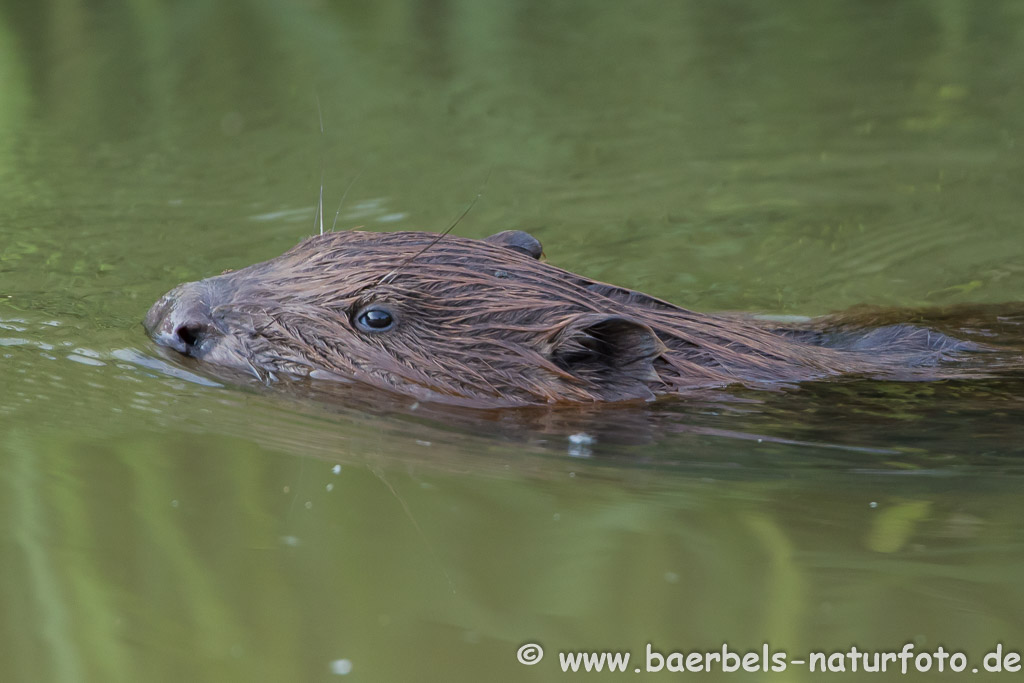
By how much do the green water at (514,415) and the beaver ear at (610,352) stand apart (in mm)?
106

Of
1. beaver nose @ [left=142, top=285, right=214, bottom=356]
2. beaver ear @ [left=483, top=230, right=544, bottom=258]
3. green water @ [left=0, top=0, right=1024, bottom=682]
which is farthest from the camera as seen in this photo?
beaver ear @ [left=483, top=230, right=544, bottom=258]

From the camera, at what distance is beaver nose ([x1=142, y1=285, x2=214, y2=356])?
12.8ft

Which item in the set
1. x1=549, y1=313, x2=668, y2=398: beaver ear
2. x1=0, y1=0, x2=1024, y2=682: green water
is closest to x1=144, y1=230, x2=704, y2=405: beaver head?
x1=549, y1=313, x2=668, y2=398: beaver ear

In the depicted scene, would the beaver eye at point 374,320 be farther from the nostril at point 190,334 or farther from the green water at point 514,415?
the nostril at point 190,334

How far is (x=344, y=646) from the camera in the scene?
223 cm

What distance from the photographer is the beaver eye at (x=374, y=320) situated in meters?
3.78

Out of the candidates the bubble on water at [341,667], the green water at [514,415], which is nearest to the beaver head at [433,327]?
the green water at [514,415]

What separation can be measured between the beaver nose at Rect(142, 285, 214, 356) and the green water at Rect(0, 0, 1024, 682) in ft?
0.29

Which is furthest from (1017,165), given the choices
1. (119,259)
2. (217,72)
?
(217,72)

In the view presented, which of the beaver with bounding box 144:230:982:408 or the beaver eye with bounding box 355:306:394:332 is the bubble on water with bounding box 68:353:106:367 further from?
the beaver eye with bounding box 355:306:394:332

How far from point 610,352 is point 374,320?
0.73 meters

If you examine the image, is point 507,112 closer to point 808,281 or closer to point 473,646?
point 808,281

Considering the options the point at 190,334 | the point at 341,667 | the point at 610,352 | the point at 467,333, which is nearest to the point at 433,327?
the point at 467,333

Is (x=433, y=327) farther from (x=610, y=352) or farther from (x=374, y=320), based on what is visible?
(x=610, y=352)
